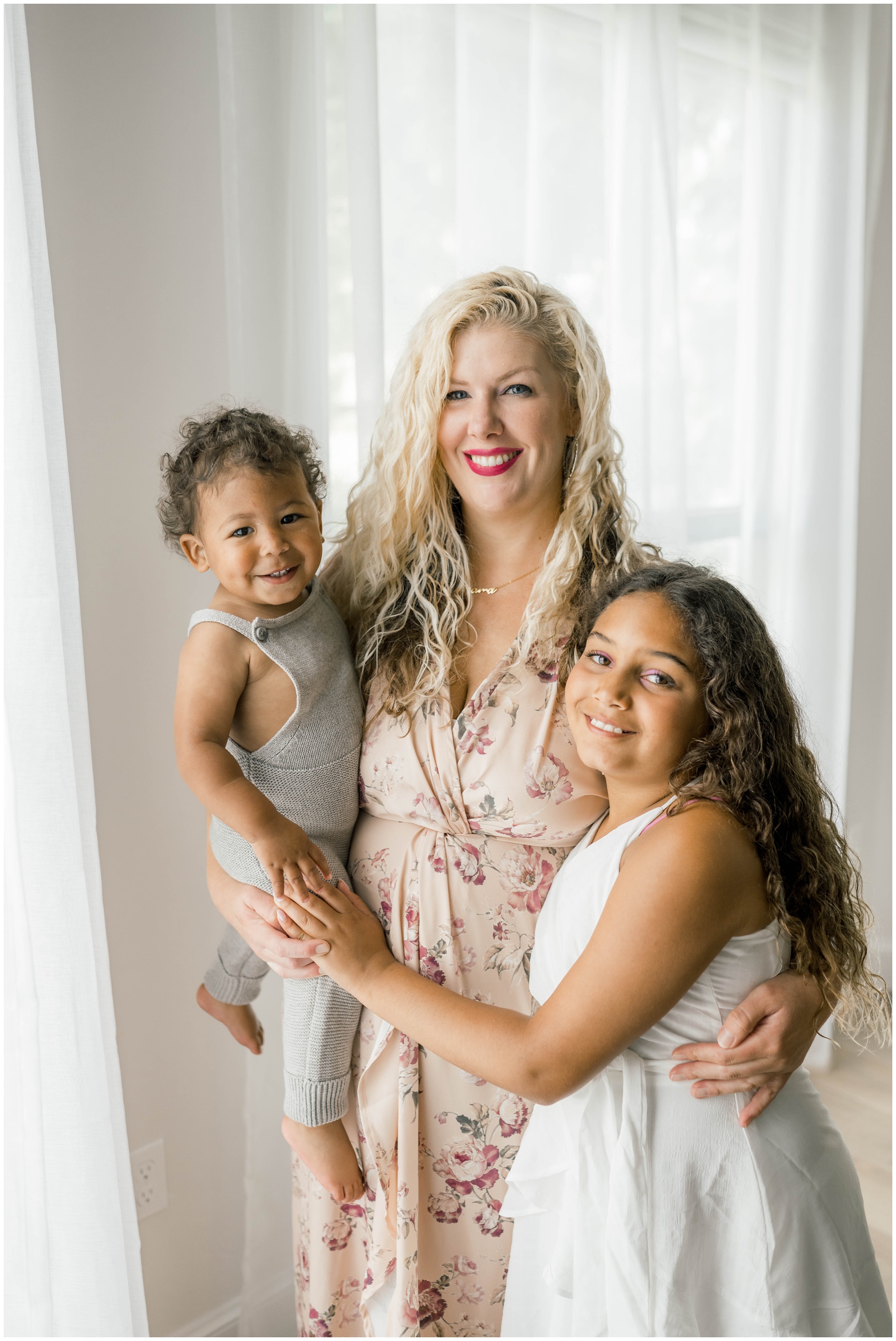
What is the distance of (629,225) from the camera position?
89.0 inches

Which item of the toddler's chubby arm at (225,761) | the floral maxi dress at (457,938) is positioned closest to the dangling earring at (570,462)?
the floral maxi dress at (457,938)

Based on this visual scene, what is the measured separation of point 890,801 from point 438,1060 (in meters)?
2.76

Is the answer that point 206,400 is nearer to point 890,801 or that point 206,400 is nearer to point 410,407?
point 410,407

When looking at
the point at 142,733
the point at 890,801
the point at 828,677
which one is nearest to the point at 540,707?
the point at 142,733

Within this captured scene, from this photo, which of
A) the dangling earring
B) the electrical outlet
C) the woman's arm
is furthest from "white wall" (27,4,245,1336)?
the woman's arm

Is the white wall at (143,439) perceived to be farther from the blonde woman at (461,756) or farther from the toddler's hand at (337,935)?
the toddler's hand at (337,935)

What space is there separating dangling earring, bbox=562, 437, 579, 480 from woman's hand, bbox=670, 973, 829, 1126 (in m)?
0.80

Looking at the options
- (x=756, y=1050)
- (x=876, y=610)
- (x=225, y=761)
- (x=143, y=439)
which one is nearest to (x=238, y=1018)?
(x=225, y=761)

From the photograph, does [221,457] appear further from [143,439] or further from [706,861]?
[706,861]

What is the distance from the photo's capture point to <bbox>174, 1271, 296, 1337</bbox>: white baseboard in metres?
1.91

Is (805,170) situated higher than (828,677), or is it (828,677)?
(805,170)

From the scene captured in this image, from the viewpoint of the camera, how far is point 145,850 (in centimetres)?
171

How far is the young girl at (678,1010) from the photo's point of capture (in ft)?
3.28

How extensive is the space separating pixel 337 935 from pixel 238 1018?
1.64 feet
